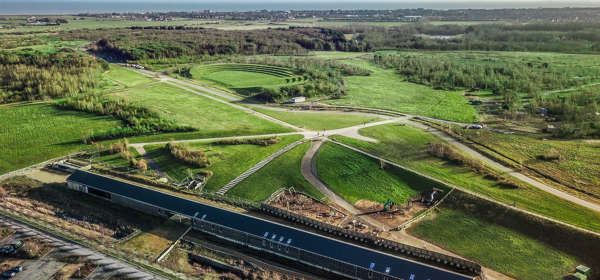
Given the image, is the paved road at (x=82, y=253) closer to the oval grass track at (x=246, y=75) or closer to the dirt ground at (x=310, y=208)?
the dirt ground at (x=310, y=208)

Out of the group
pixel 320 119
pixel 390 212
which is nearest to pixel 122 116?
pixel 320 119

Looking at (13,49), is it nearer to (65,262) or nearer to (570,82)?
(65,262)

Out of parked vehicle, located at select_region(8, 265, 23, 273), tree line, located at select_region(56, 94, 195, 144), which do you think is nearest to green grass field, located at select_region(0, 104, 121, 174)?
tree line, located at select_region(56, 94, 195, 144)

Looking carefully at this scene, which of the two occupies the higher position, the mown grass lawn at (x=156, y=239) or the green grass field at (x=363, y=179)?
the green grass field at (x=363, y=179)

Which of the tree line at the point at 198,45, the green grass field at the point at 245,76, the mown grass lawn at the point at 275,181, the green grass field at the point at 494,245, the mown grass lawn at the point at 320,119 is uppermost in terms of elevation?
the tree line at the point at 198,45

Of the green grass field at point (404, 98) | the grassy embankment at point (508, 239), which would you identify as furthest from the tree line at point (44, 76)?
the grassy embankment at point (508, 239)

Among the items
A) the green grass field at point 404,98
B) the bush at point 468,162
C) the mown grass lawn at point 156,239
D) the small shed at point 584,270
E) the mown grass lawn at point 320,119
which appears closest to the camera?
the small shed at point 584,270
